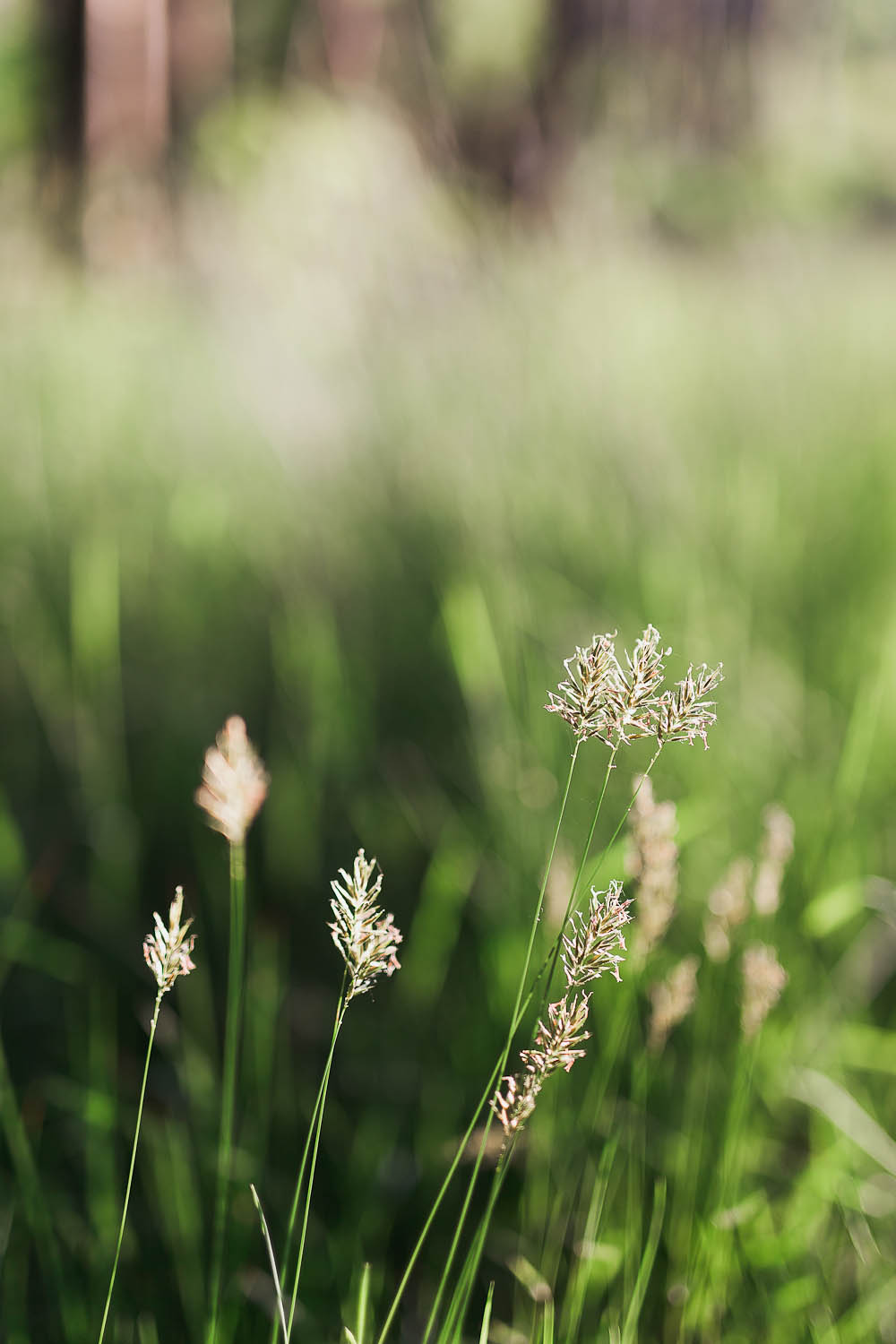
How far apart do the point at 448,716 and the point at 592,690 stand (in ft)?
2.98

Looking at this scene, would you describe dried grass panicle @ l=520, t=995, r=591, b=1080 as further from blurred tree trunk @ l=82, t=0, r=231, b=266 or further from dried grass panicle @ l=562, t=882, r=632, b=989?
blurred tree trunk @ l=82, t=0, r=231, b=266

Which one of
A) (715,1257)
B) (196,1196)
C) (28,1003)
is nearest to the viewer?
(715,1257)

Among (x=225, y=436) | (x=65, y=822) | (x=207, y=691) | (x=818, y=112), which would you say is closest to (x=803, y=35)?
(x=818, y=112)

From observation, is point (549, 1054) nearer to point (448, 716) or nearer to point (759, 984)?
point (759, 984)

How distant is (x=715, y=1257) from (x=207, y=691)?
3.37 feet

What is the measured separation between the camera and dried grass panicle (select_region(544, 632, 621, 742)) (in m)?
0.36

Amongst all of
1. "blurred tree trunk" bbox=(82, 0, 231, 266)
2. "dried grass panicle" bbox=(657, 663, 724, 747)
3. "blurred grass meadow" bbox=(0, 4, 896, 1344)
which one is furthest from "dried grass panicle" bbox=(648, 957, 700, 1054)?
"blurred tree trunk" bbox=(82, 0, 231, 266)

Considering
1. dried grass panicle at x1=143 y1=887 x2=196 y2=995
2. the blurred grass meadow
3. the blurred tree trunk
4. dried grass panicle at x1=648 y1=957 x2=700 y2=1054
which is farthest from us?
the blurred tree trunk

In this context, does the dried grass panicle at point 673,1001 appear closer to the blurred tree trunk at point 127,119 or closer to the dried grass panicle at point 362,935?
the dried grass panicle at point 362,935

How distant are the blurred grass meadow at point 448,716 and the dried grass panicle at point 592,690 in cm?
8

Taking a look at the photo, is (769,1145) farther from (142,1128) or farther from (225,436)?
(225,436)

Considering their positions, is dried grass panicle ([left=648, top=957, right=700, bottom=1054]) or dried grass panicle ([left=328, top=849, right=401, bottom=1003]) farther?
dried grass panicle ([left=648, top=957, right=700, bottom=1054])

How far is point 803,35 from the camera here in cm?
269

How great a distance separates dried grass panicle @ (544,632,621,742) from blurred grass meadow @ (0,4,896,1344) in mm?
80
